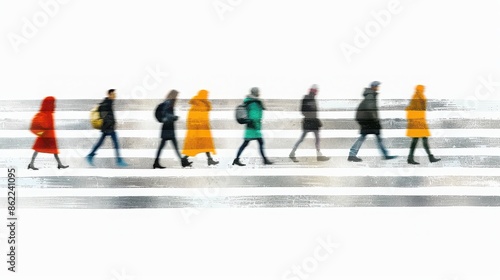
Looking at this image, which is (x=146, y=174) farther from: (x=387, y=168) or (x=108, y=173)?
(x=387, y=168)

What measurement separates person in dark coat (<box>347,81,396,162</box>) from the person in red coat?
348 cm

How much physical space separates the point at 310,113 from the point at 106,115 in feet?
8.03

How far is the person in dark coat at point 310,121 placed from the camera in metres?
6.23

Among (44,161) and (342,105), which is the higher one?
(342,105)

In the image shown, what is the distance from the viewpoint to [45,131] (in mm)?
6180

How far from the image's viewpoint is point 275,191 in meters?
6.12

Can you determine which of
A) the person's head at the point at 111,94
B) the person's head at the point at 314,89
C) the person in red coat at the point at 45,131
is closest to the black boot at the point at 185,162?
the person's head at the point at 111,94

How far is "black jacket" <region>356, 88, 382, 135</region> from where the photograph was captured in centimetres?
627

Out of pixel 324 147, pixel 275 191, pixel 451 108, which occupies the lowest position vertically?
pixel 275 191

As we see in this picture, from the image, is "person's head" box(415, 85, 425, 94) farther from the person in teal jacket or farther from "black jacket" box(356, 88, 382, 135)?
the person in teal jacket

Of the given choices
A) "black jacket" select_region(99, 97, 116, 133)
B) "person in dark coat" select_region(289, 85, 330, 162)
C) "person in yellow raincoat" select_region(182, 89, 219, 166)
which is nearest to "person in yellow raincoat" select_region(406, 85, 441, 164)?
"person in dark coat" select_region(289, 85, 330, 162)

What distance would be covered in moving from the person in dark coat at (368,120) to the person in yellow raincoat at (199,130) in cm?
170

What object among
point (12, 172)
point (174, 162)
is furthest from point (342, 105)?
point (12, 172)

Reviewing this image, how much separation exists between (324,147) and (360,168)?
50cm
